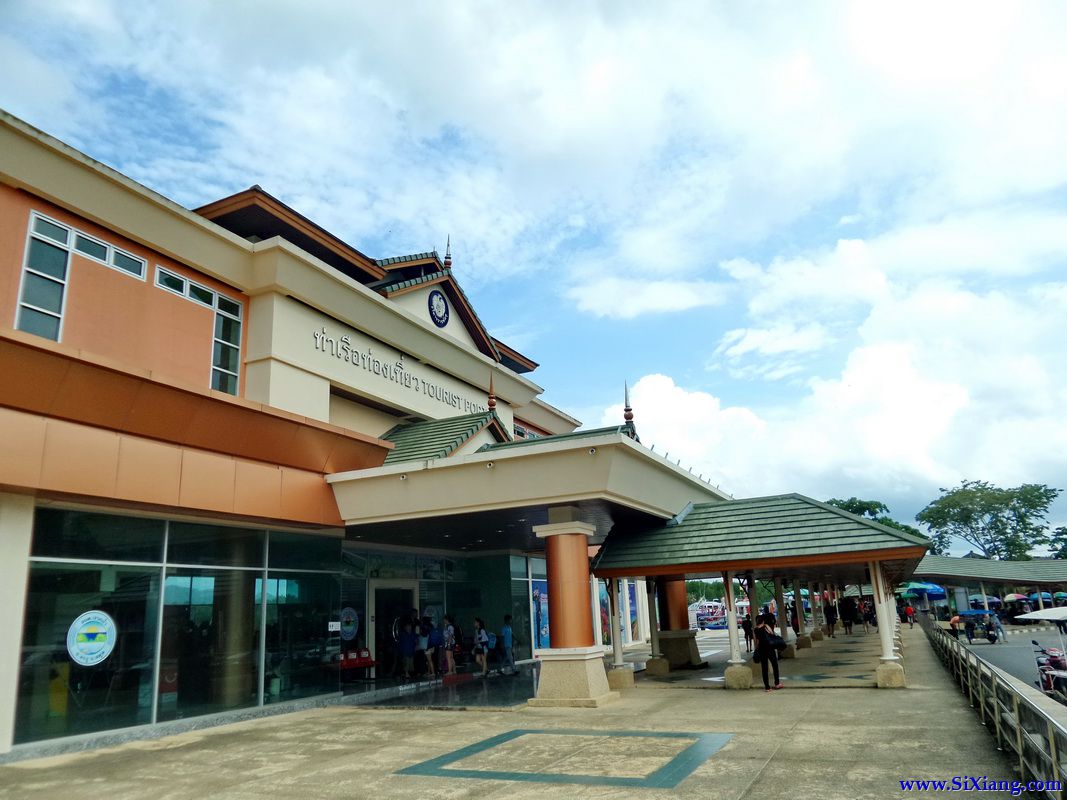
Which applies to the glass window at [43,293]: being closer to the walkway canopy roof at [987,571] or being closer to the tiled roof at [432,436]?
the tiled roof at [432,436]

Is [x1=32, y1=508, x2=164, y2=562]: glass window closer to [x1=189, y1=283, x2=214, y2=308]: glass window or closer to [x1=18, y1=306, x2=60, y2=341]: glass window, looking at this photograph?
[x1=18, y1=306, x2=60, y2=341]: glass window

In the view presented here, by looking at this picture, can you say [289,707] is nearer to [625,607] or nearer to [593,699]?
[593,699]

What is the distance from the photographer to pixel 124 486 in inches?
494

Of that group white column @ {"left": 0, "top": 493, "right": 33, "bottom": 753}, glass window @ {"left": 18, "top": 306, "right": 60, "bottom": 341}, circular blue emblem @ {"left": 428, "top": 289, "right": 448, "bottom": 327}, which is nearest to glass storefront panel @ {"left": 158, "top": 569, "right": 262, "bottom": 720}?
white column @ {"left": 0, "top": 493, "right": 33, "bottom": 753}

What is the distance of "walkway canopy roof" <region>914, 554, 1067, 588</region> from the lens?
46.8 m

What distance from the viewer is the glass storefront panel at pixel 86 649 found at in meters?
11.5

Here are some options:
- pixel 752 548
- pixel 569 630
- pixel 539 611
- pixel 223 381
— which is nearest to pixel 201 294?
pixel 223 381

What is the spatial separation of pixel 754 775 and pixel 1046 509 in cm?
8321

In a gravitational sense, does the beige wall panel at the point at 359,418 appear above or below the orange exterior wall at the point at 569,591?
above

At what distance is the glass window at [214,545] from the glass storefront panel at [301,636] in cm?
74

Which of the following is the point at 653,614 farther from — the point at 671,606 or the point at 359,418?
the point at 359,418

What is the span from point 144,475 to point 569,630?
8223 mm

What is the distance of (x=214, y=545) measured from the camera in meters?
14.8

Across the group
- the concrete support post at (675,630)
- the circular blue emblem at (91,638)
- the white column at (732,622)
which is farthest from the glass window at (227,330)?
the concrete support post at (675,630)
